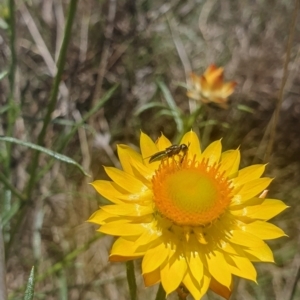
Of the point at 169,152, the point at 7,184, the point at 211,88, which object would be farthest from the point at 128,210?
the point at 211,88

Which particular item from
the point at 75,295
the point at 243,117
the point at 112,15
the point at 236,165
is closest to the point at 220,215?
the point at 236,165

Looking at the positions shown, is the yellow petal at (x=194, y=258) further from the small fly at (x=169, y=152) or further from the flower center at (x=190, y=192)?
the small fly at (x=169, y=152)

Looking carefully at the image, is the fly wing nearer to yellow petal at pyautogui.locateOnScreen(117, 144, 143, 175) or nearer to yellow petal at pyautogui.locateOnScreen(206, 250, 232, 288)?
yellow petal at pyautogui.locateOnScreen(117, 144, 143, 175)

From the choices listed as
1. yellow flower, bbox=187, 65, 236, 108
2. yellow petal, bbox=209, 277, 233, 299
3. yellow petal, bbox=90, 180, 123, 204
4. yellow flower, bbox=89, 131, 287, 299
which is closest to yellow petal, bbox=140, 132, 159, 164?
yellow flower, bbox=89, 131, 287, 299

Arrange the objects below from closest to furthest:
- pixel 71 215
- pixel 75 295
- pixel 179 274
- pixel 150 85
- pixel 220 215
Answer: pixel 179 274, pixel 220 215, pixel 75 295, pixel 71 215, pixel 150 85

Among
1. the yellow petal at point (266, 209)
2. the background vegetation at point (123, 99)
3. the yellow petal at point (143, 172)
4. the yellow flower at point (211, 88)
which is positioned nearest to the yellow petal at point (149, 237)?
the yellow petal at point (143, 172)

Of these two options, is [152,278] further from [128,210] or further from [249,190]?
[249,190]

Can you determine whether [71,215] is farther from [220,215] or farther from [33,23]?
[220,215]
